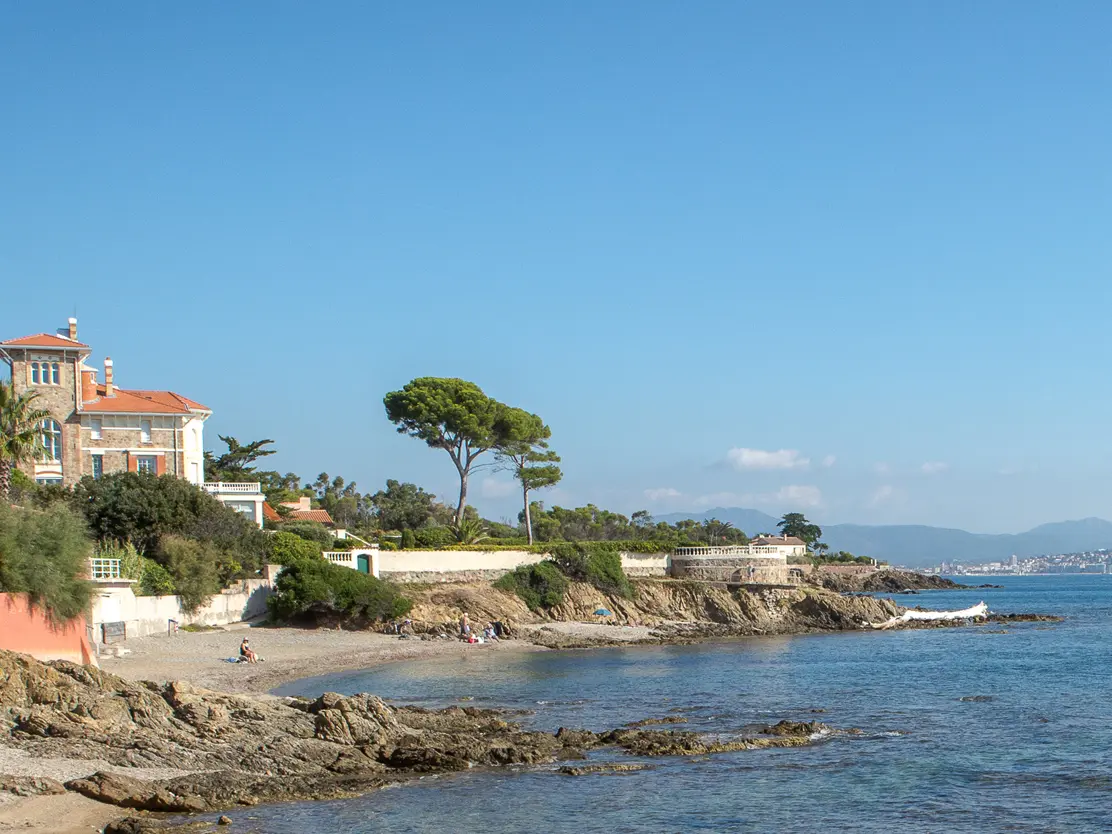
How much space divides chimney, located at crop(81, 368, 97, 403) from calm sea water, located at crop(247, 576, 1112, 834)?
23967 millimetres

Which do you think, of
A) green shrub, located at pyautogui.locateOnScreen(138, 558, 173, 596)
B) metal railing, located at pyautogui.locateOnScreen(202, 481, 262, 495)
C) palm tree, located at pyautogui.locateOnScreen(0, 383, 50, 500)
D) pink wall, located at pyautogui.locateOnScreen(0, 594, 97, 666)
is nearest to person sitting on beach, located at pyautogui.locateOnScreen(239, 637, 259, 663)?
green shrub, located at pyautogui.locateOnScreen(138, 558, 173, 596)

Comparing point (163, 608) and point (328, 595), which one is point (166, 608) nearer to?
point (163, 608)

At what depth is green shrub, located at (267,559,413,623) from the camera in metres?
50.0

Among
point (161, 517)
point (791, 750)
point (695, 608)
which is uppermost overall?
point (161, 517)

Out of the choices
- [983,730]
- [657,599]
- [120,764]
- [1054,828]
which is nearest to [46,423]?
[657,599]

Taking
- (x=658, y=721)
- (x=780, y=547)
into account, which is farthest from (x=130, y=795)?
(x=780, y=547)

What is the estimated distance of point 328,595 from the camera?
50500 millimetres

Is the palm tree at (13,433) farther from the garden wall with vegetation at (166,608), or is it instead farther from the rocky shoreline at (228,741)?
the rocky shoreline at (228,741)

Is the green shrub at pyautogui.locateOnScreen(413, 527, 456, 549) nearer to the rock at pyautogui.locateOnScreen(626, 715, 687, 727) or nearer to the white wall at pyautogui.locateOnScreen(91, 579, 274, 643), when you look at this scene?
the white wall at pyautogui.locateOnScreen(91, 579, 274, 643)

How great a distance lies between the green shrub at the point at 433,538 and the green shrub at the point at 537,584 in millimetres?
4204

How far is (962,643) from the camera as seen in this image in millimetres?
56906

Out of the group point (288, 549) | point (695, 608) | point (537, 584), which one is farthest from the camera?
point (695, 608)

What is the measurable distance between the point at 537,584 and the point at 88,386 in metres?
Result: 25.1

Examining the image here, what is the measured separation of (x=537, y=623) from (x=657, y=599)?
30.4 ft
